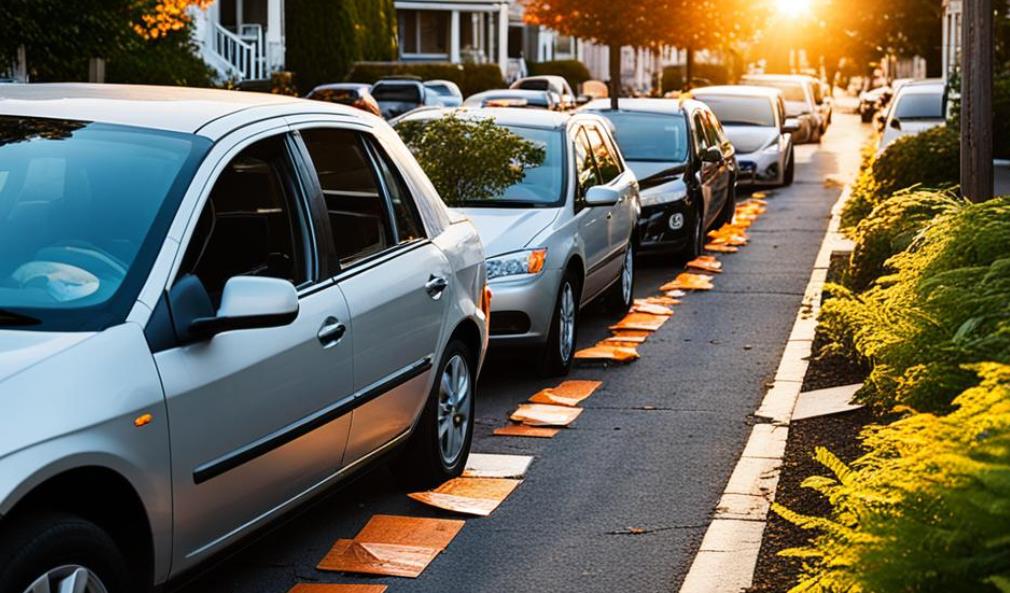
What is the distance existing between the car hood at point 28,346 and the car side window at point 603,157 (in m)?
8.03

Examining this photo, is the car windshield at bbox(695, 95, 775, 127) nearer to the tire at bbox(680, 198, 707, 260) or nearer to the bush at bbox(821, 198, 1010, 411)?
the tire at bbox(680, 198, 707, 260)

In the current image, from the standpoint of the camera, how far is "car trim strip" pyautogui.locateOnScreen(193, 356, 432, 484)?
5.23 metres

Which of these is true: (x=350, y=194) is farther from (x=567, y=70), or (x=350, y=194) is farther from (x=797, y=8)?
(x=797, y=8)

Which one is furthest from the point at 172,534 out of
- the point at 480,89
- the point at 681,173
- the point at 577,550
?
the point at 480,89

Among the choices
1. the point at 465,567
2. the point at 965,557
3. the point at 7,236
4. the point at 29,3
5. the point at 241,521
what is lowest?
the point at 465,567

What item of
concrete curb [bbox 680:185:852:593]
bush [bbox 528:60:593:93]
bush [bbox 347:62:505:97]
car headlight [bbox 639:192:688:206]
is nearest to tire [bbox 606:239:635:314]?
concrete curb [bbox 680:185:852:593]

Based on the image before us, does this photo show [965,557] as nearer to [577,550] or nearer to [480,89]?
[577,550]

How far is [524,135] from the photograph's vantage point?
39.4 feet

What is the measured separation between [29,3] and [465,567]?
20.2 meters

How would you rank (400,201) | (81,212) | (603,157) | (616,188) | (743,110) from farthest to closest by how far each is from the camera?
(743,110) < (603,157) < (616,188) < (400,201) < (81,212)

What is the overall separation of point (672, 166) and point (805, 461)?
896 cm

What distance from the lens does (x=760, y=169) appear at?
88.1ft

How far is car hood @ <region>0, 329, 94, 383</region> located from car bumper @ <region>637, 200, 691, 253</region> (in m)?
11.8

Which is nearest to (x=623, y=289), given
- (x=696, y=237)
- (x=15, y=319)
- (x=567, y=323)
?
(x=567, y=323)
